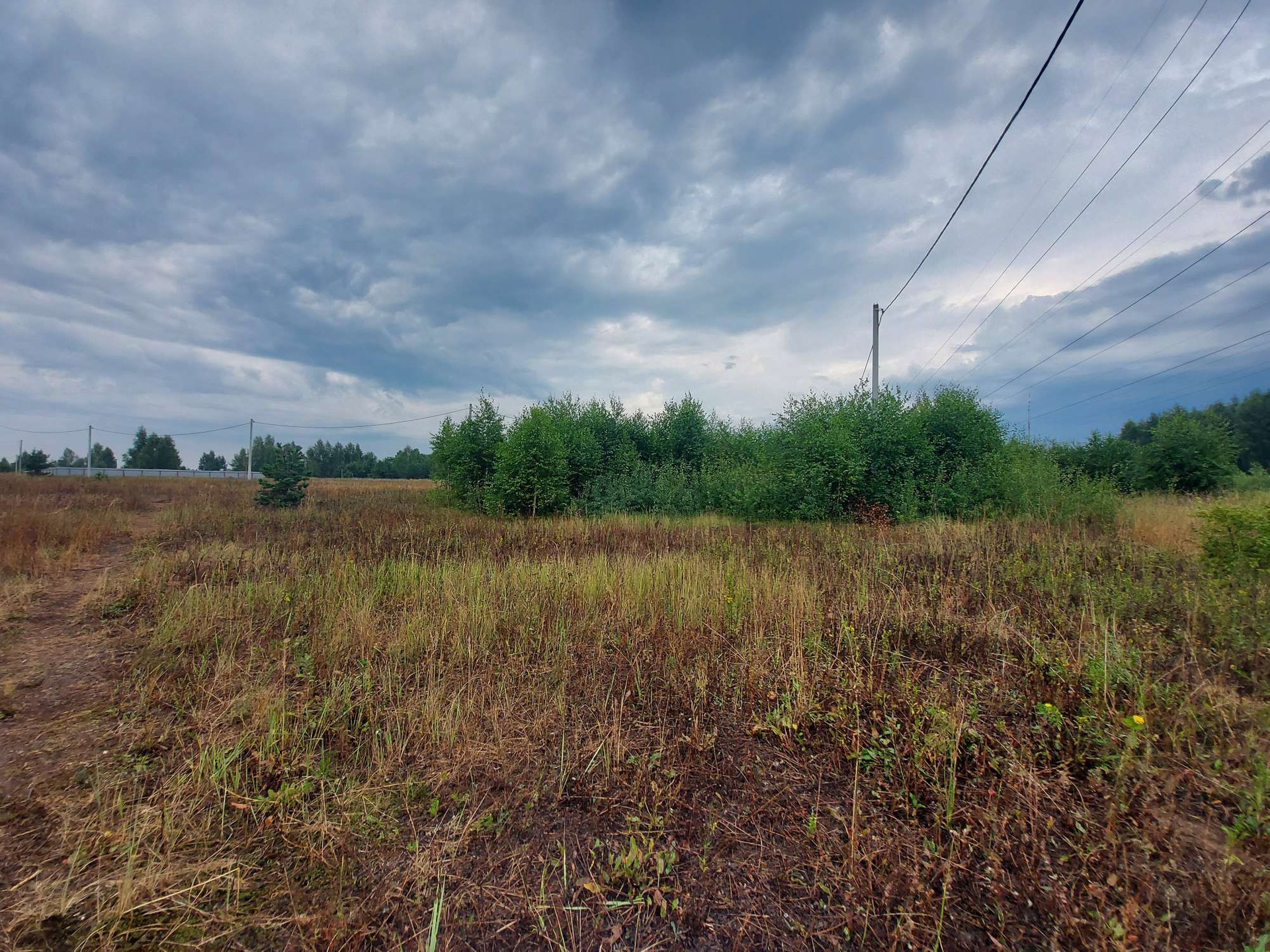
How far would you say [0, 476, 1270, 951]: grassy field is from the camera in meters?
1.96

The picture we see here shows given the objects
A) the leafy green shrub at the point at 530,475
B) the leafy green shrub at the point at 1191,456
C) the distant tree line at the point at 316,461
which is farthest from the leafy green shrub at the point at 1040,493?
the distant tree line at the point at 316,461

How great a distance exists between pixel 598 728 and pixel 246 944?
1838 millimetres

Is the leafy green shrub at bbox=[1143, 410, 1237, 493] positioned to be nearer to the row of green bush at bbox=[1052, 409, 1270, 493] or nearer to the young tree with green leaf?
the row of green bush at bbox=[1052, 409, 1270, 493]

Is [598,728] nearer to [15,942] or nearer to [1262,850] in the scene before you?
[15,942]

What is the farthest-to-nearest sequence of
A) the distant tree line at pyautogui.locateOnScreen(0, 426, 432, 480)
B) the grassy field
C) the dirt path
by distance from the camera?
the distant tree line at pyautogui.locateOnScreen(0, 426, 432, 480), the dirt path, the grassy field

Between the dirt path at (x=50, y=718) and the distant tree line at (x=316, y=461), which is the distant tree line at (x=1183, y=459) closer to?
the dirt path at (x=50, y=718)

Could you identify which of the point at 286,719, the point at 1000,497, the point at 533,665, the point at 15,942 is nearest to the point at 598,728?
the point at 533,665

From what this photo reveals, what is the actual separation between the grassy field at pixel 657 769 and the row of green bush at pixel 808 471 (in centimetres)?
787

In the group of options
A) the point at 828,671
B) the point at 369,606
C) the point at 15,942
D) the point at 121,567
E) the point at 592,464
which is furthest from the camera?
the point at 592,464

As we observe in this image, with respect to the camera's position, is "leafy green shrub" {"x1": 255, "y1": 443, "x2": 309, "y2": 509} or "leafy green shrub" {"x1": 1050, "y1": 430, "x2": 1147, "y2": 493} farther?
"leafy green shrub" {"x1": 1050, "y1": 430, "x2": 1147, "y2": 493}

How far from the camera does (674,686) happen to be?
3.76 metres

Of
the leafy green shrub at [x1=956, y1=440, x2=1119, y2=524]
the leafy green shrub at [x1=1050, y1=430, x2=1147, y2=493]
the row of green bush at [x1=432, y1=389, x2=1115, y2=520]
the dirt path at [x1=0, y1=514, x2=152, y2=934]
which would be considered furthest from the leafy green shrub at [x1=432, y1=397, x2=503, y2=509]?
the leafy green shrub at [x1=1050, y1=430, x2=1147, y2=493]

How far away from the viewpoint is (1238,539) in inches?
242

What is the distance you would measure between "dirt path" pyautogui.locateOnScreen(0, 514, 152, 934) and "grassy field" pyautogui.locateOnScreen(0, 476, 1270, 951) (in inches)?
1.0
